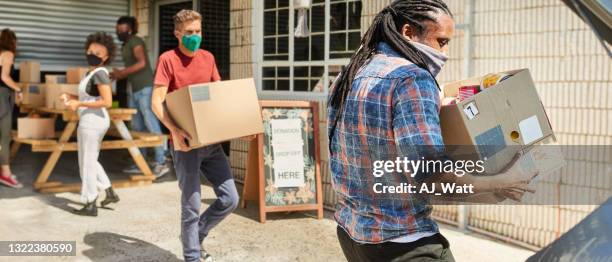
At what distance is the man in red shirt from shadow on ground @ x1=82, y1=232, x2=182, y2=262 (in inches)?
22.2

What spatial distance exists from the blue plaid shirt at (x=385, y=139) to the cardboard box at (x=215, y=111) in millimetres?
1978

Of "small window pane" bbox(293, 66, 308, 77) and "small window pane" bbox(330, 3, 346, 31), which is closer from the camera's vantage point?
"small window pane" bbox(330, 3, 346, 31)

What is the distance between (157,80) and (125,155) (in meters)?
5.35

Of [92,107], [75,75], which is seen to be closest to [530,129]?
[92,107]

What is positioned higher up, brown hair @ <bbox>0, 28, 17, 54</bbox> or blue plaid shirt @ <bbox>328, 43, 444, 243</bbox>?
brown hair @ <bbox>0, 28, 17, 54</bbox>

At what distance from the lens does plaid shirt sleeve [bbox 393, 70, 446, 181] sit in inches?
71.6

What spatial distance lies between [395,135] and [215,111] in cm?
231

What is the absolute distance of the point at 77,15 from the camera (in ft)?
29.8

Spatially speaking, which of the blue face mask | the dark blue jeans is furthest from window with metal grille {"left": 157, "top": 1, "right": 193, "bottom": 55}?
the dark blue jeans

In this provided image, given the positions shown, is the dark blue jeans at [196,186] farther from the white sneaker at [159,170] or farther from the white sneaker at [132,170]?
the white sneaker at [132,170]

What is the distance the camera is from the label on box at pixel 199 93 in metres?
3.90

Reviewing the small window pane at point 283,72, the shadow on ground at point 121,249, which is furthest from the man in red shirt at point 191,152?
the small window pane at point 283,72

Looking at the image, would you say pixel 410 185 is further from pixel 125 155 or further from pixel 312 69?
pixel 125 155

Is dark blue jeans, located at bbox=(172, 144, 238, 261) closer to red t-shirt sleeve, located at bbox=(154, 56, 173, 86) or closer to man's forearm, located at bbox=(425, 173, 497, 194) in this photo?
red t-shirt sleeve, located at bbox=(154, 56, 173, 86)
